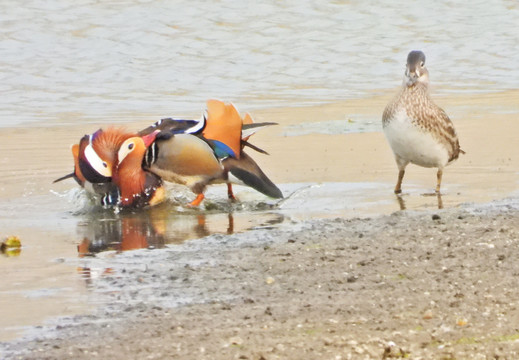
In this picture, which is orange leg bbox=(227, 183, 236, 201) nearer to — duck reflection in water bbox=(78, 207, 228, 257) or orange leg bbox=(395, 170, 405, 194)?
duck reflection in water bbox=(78, 207, 228, 257)

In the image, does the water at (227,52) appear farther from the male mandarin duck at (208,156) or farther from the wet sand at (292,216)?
the male mandarin duck at (208,156)

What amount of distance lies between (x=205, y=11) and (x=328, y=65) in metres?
3.55

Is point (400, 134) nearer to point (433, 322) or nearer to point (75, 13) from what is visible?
point (433, 322)

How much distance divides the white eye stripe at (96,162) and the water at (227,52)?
533cm

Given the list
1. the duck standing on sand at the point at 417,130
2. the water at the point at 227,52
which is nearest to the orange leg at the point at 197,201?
the duck standing on sand at the point at 417,130

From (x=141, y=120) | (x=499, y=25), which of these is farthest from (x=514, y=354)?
(x=499, y=25)

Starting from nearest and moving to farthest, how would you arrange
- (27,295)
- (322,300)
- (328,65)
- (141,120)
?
(322,300), (27,295), (141,120), (328,65)

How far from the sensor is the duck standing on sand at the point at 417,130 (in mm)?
9039

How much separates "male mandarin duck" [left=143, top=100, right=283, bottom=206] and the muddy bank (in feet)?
4.61

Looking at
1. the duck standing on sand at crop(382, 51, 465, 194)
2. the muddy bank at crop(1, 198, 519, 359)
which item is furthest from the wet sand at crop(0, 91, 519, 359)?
the duck standing on sand at crop(382, 51, 465, 194)

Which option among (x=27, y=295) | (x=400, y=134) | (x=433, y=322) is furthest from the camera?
(x=400, y=134)

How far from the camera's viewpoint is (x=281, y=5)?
71.2 feet

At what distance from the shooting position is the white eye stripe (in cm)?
866

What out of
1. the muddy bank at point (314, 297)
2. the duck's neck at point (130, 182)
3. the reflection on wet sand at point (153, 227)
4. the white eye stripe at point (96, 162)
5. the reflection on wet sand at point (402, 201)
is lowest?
the reflection on wet sand at point (402, 201)
